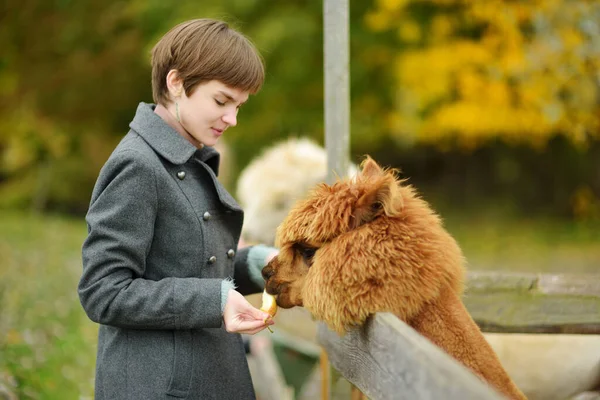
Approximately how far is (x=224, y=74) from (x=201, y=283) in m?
0.70

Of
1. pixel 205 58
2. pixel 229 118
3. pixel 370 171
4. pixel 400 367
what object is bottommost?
pixel 400 367

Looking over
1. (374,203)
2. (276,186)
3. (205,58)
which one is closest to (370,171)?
(374,203)

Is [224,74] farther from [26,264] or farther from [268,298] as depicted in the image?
[26,264]

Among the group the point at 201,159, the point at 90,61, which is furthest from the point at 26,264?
the point at 90,61

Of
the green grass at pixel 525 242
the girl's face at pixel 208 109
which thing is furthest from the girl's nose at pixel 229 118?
the green grass at pixel 525 242

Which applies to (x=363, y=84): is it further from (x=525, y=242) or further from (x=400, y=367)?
(x=400, y=367)

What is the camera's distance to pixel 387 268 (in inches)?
83.5

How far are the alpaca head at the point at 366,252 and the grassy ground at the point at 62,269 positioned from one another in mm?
2784

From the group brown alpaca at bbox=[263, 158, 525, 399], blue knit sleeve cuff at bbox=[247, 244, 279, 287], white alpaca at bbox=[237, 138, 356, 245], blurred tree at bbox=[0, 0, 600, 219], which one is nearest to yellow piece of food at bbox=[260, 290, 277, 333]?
brown alpaca at bbox=[263, 158, 525, 399]

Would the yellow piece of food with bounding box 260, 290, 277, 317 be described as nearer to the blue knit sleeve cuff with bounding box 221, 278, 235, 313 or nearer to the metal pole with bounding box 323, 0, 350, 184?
the blue knit sleeve cuff with bounding box 221, 278, 235, 313

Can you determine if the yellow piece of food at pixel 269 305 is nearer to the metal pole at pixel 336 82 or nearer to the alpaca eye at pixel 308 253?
the alpaca eye at pixel 308 253

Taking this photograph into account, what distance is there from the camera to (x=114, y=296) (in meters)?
2.21

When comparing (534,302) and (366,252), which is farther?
(534,302)

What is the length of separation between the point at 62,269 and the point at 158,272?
7307mm
